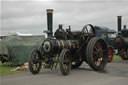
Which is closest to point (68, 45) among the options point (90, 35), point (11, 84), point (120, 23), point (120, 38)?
point (90, 35)

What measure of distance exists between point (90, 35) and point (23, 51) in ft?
13.9

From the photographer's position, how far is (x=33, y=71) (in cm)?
763

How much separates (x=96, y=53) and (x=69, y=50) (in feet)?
4.06

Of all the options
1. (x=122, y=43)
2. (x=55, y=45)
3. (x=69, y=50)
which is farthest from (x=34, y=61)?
(x=122, y=43)

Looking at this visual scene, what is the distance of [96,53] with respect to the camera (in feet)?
28.2

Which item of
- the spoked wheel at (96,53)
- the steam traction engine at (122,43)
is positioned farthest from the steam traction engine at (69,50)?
the steam traction engine at (122,43)

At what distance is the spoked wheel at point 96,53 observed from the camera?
809 cm

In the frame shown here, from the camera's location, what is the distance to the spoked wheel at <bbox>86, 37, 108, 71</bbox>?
809 centimetres

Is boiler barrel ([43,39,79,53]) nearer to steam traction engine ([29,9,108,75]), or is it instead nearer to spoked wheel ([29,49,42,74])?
steam traction engine ([29,9,108,75])

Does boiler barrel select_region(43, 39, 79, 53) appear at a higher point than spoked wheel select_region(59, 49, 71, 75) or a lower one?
higher

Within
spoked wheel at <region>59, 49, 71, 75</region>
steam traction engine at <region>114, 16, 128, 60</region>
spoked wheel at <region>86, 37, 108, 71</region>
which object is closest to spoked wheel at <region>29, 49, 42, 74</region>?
spoked wheel at <region>59, 49, 71, 75</region>

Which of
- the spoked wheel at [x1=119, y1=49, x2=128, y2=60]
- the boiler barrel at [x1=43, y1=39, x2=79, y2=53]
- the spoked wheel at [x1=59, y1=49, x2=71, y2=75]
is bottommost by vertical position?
the spoked wheel at [x1=119, y1=49, x2=128, y2=60]

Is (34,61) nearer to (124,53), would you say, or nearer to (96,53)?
(96,53)

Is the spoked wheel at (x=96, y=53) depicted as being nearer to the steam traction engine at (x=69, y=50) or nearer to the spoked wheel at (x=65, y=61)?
the steam traction engine at (x=69, y=50)
